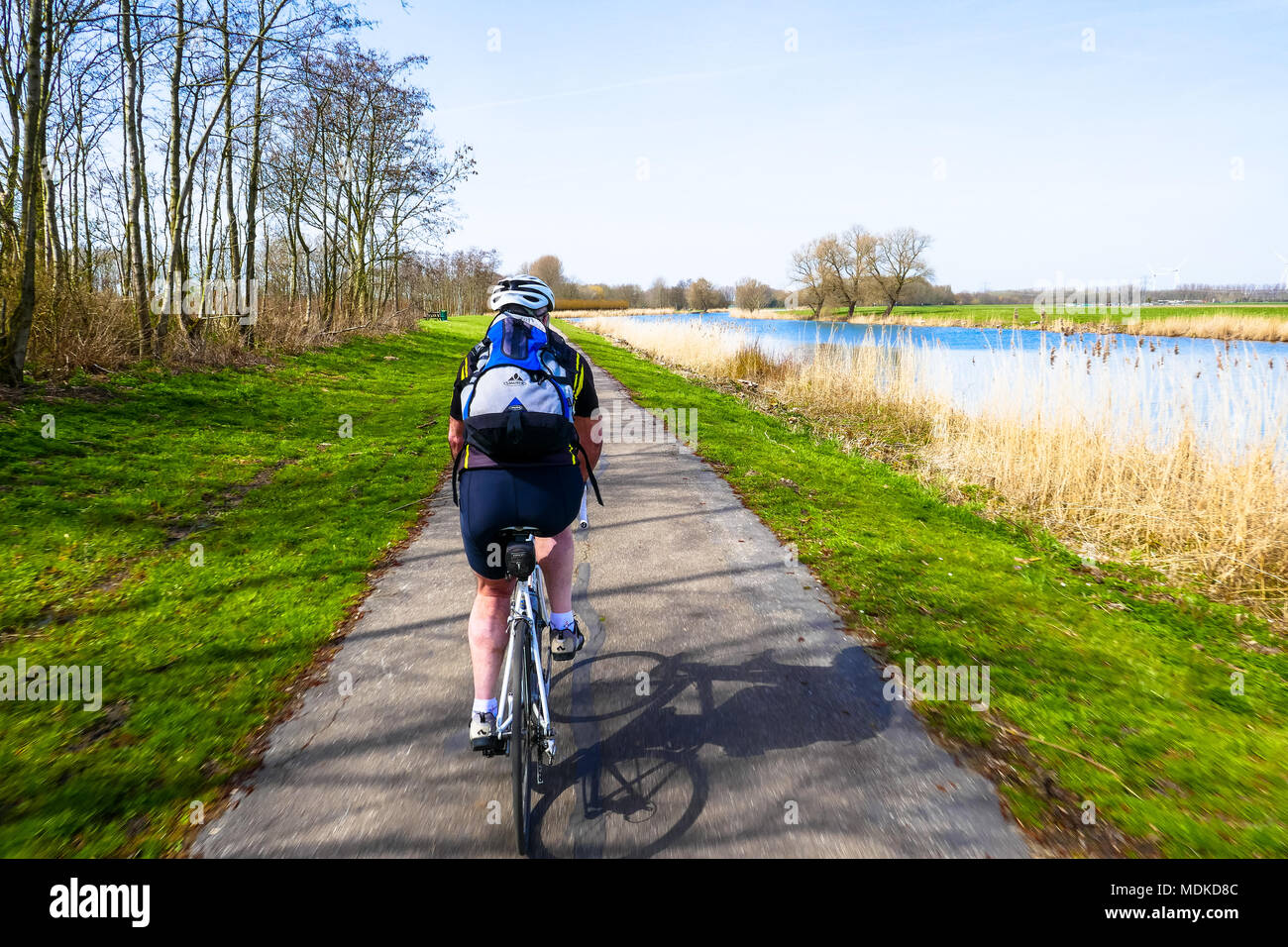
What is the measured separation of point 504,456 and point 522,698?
0.96 meters

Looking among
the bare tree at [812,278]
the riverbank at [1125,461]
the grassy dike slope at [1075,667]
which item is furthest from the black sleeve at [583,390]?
the bare tree at [812,278]

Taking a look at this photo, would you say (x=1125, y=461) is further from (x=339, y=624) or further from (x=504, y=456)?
(x=339, y=624)

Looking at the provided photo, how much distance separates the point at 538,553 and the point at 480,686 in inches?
29.1

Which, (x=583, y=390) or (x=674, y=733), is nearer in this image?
(x=583, y=390)

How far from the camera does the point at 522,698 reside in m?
2.39

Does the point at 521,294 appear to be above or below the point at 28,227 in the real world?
below

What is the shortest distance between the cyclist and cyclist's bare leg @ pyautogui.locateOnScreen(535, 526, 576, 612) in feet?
1.36

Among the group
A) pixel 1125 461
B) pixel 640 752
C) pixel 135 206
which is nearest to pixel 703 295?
pixel 135 206

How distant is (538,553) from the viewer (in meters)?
3.04

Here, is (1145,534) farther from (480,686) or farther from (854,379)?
(854,379)

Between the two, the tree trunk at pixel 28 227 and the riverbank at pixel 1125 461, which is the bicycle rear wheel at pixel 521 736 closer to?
the riverbank at pixel 1125 461

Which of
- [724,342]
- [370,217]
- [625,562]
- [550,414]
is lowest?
[625,562]

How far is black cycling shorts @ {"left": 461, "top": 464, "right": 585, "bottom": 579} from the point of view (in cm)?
238
